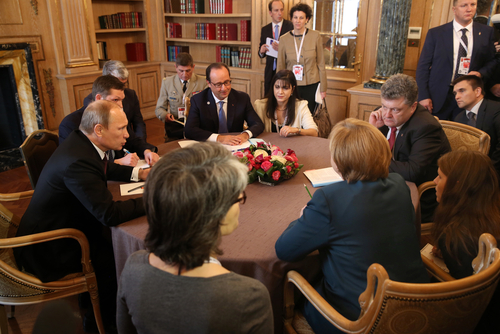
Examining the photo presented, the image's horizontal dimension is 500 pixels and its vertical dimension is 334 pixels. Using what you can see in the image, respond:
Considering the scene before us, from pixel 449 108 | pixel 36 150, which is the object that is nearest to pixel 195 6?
pixel 449 108

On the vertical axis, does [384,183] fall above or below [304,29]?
below

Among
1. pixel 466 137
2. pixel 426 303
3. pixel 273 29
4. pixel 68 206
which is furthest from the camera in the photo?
pixel 273 29

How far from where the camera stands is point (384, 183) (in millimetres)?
1397

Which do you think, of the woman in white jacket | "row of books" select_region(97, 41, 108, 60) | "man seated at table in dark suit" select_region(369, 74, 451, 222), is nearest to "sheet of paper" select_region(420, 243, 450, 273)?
"man seated at table in dark suit" select_region(369, 74, 451, 222)

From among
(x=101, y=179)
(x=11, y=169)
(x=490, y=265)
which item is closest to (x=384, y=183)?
(x=490, y=265)

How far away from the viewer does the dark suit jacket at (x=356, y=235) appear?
133 cm

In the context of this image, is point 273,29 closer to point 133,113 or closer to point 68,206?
point 133,113

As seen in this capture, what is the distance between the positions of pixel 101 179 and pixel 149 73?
5.28 meters

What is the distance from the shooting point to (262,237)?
161 centimetres

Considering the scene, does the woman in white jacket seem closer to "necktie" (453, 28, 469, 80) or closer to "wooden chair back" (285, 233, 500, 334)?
"necktie" (453, 28, 469, 80)

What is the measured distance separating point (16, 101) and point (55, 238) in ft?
12.4

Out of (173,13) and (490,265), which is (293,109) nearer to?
(490,265)

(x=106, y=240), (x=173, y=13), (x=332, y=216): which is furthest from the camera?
(x=173, y=13)

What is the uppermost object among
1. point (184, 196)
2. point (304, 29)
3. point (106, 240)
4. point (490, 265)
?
point (304, 29)
